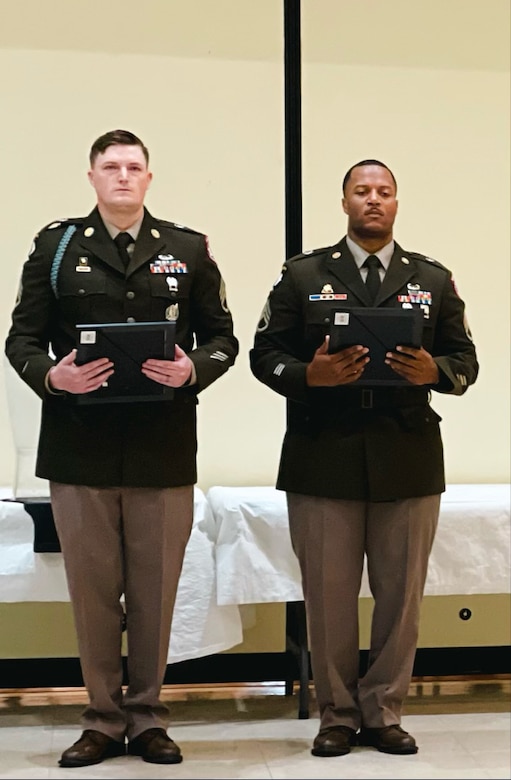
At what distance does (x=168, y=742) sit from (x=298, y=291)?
4.07ft

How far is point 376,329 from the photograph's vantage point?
2.69 metres

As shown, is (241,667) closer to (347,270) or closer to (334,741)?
(334,741)

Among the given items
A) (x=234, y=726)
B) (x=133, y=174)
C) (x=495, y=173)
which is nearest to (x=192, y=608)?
(x=234, y=726)

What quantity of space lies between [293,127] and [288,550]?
4.93ft

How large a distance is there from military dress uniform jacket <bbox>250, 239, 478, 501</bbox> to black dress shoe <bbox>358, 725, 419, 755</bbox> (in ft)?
2.02

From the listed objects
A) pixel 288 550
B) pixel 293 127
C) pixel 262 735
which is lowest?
pixel 262 735

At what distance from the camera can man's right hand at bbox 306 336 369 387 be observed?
2.71 metres

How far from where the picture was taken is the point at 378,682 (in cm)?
288

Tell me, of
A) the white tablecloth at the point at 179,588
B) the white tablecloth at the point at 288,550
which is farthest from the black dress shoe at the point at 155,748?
the white tablecloth at the point at 288,550

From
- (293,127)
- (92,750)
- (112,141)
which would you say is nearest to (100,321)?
(112,141)

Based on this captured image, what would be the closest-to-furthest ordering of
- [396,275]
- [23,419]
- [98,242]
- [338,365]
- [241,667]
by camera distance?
[338,365] → [98,242] → [396,275] → [23,419] → [241,667]

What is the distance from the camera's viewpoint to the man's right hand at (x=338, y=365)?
2709mm

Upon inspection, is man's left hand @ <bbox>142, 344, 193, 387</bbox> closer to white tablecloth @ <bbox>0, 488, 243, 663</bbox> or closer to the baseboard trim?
white tablecloth @ <bbox>0, 488, 243, 663</bbox>

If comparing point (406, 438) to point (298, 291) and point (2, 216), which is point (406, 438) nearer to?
point (298, 291)
